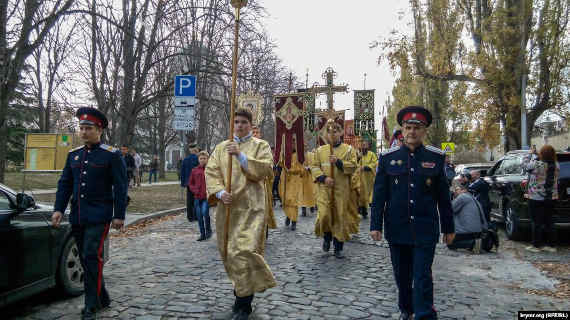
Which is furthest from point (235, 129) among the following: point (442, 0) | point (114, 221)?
point (442, 0)

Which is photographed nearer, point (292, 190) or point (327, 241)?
point (327, 241)

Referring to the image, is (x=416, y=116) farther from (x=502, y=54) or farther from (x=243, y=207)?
(x=502, y=54)

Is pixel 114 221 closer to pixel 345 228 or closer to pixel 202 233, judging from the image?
pixel 345 228

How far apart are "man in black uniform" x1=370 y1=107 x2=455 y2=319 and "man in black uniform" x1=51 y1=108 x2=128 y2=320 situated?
2.42 meters

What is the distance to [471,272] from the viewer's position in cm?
675

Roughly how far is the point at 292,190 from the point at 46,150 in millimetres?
6057

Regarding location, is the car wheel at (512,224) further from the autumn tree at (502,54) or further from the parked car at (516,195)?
the autumn tree at (502,54)

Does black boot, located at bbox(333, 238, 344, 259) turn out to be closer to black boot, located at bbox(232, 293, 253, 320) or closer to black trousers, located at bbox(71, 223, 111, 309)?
black boot, located at bbox(232, 293, 253, 320)

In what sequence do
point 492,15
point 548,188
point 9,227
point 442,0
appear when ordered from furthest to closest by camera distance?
point 442,0 → point 492,15 → point 548,188 → point 9,227

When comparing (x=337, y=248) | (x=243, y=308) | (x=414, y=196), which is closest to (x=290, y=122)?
(x=337, y=248)

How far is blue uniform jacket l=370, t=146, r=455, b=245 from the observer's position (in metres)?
3.94

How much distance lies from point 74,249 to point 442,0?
20.5 metres

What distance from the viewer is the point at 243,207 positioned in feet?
14.8

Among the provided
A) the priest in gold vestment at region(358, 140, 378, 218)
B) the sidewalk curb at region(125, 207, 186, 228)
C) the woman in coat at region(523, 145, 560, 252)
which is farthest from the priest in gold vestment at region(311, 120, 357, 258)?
the sidewalk curb at region(125, 207, 186, 228)
